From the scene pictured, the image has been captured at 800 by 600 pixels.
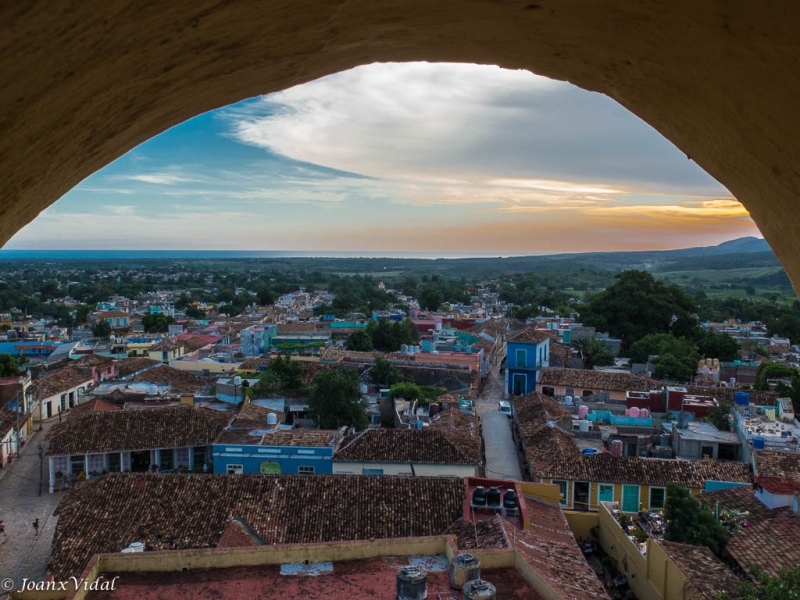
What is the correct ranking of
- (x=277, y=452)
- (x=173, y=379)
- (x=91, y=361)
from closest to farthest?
(x=277, y=452) < (x=173, y=379) < (x=91, y=361)

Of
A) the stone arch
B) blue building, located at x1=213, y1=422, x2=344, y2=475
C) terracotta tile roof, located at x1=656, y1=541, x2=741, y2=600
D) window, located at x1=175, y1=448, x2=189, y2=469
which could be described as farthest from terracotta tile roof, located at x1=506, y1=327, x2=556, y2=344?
the stone arch

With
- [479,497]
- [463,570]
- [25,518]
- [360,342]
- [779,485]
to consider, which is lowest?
[25,518]

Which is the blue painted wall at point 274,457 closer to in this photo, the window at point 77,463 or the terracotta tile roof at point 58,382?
the window at point 77,463

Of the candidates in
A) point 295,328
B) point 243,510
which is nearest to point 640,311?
point 295,328

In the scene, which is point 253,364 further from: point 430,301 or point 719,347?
point 430,301

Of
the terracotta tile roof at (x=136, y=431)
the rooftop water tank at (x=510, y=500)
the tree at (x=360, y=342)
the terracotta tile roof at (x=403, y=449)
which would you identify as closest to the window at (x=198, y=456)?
the terracotta tile roof at (x=136, y=431)

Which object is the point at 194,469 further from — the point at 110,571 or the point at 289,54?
the point at 289,54
